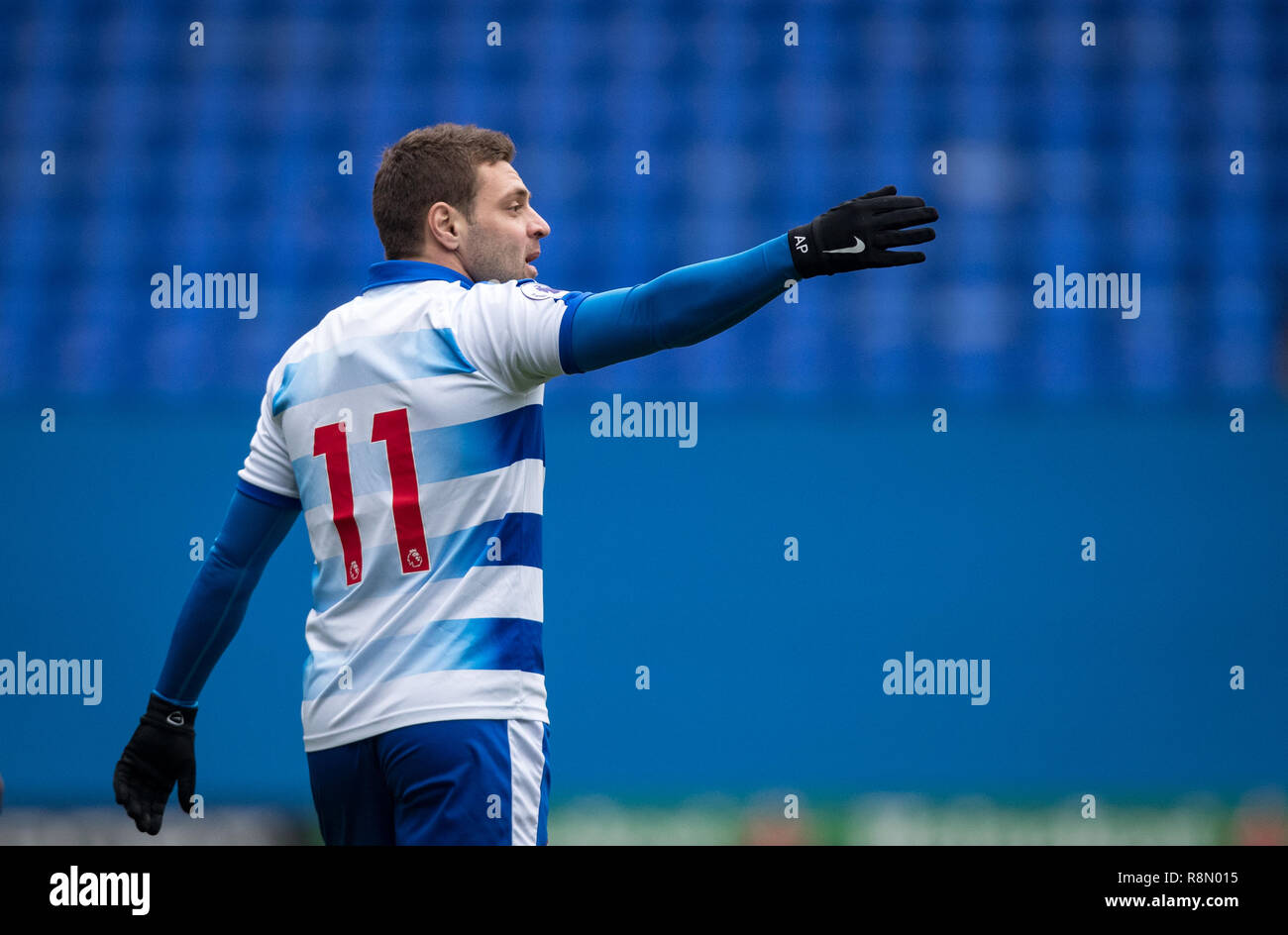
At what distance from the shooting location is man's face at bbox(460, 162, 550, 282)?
2.05 metres

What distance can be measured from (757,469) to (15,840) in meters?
2.79

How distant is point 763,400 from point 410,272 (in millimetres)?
2927

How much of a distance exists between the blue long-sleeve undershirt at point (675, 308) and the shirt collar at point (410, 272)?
32cm

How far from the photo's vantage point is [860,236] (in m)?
1.74

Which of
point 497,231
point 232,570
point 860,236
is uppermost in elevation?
point 497,231

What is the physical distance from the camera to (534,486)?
1.89m

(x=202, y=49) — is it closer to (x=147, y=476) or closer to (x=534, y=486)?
(x=147, y=476)

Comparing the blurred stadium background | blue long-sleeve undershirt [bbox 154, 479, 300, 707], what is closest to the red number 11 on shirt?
blue long-sleeve undershirt [bbox 154, 479, 300, 707]

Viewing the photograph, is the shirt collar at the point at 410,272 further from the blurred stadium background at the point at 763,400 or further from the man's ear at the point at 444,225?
the blurred stadium background at the point at 763,400

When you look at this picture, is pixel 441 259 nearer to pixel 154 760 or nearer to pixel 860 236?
pixel 860 236

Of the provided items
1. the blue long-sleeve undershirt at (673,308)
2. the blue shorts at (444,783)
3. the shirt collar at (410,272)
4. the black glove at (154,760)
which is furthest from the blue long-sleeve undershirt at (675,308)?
the black glove at (154,760)

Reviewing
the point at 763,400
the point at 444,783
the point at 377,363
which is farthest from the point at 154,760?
the point at 763,400

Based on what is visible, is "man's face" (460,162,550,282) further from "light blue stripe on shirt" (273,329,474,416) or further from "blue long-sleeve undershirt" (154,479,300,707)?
"blue long-sleeve undershirt" (154,479,300,707)

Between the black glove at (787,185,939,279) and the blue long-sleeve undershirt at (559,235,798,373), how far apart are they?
1.1 inches
